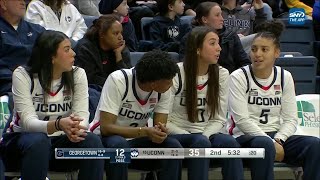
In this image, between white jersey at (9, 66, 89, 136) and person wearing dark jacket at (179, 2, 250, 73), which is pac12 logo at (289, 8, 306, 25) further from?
white jersey at (9, 66, 89, 136)

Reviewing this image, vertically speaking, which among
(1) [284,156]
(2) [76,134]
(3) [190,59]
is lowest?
(1) [284,156]

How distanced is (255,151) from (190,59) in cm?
85

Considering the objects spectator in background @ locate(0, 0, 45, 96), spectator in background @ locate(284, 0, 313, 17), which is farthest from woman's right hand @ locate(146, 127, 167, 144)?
spectator in background @ locate(284, 0, 313, 17)

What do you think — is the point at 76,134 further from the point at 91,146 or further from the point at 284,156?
the point at 284,156

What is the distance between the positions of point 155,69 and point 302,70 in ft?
8.49

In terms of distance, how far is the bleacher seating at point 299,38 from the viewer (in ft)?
27.0

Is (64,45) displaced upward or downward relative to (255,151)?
upward

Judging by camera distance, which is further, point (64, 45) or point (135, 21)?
point (135, 21)

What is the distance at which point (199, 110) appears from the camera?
17.7 ft

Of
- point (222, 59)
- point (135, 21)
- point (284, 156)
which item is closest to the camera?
point (284, 156)

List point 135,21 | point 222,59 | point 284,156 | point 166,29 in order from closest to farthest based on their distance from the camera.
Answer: point 284,156, point 222,59, point 166,29, point 135,21

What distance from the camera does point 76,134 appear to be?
4.73 meters

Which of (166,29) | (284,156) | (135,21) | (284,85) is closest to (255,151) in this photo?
(284,156)

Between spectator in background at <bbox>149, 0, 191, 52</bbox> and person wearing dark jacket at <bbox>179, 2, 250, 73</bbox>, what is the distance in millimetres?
484
